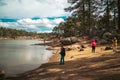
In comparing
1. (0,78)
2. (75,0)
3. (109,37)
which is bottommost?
(0,78)

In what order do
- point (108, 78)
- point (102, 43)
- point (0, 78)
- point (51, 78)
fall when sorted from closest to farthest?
point (108, 78) < point (51, 78) < point (0, 78) < point (102, 43)

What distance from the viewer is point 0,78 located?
20.2 meters

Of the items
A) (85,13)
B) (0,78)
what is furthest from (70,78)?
(85,13)

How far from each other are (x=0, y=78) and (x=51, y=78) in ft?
17.4

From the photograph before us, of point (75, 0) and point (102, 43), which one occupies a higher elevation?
point (75, 0)

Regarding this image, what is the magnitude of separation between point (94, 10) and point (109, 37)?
49.2ft

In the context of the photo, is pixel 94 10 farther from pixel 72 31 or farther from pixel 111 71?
pixel 72 31

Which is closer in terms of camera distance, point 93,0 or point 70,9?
point 93,0

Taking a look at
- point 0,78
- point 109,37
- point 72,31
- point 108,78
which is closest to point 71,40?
point 109,37

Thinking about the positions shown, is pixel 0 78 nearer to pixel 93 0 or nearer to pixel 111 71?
pixel 111 71

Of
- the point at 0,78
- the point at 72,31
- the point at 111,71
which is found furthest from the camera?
the point at 72,31

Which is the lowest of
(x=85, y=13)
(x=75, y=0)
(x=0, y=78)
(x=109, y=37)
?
(x=0, y=78)

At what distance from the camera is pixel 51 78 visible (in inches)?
707

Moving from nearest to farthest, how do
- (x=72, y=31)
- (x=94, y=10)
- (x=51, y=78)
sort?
(x=51, y=78)
(x=94, y=10)
(x=72, y=31)
